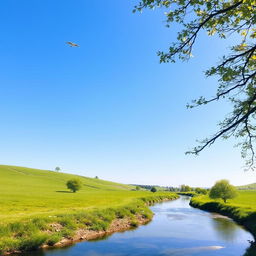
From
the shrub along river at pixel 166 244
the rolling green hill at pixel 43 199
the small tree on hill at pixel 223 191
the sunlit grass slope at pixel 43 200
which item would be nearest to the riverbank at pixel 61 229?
the shrub along river at pixel 166 244

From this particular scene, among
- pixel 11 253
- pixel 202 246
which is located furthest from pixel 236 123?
pixel 11 253

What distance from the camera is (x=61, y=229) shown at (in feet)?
74.5

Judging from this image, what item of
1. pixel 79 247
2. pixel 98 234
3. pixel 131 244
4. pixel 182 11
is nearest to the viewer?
pixel 182 11

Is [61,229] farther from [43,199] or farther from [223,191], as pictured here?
[223,191]

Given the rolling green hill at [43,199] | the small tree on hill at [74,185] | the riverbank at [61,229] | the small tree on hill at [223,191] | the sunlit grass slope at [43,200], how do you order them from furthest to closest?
the small tree on hill at [74,185], the small tree on hill at [223,191], the rolling green hill at [43,199], the sunlit grass slope at [43,200], the riverbank at [61,229]

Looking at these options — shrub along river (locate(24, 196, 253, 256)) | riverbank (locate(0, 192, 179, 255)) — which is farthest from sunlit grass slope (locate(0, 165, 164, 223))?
shrub along river (locate(24, 196, 253, 256))

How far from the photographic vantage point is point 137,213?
36344mm

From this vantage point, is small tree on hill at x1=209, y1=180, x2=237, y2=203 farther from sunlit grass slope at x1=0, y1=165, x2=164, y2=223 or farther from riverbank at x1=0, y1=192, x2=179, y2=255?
riverbank at x1=0, y1=192, x2=179, y2=255

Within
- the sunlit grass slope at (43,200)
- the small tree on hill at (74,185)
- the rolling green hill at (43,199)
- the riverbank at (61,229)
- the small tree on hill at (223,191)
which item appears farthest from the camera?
the small tree on hill at (74,185)

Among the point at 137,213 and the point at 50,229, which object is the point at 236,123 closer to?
the point at 50,229

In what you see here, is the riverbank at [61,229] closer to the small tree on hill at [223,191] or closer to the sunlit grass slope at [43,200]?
the sunlit grass slope at [43,200]

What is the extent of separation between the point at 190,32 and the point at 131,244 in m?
17.6

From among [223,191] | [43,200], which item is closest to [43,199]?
[43,200]

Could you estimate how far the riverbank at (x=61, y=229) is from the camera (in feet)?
61.6
